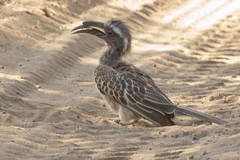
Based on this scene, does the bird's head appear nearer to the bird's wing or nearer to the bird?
the bird

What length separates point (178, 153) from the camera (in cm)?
755

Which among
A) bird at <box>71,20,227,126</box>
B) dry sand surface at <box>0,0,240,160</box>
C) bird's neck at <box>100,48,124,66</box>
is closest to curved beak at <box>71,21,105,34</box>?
bird at <box>71,20,227,126</box>

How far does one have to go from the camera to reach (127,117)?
9.74m

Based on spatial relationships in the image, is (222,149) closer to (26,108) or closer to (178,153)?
(178,153)

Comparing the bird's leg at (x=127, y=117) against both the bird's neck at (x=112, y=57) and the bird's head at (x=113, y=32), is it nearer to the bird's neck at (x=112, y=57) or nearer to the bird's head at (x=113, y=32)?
the bird's neck at (x=112, y=57)

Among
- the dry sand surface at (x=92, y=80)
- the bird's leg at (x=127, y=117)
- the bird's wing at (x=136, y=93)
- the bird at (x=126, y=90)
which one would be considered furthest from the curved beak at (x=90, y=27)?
the bird's leg at (x=127, y=117)

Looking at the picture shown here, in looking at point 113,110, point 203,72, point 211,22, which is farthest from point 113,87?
point 211,22

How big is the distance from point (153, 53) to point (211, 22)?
197 inches

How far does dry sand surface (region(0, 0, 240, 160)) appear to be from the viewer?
26.4 ft

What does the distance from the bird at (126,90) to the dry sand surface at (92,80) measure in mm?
187

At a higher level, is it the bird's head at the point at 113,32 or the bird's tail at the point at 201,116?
the bird's head at the point at 113,32

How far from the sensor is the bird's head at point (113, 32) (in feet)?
34.3

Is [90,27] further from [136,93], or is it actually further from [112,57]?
[136,93]

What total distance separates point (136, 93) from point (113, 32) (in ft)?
3.73
